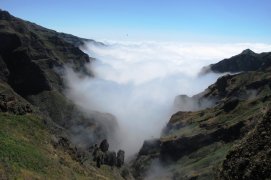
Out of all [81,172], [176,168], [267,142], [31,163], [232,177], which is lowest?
[176,168]

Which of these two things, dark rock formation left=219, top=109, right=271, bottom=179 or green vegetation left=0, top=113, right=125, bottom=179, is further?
green vegetation left=0, top=113, right=125, bottom=179

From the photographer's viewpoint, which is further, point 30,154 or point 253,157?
point 30,154

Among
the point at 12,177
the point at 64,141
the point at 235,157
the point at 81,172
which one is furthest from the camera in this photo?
the point at 64,141

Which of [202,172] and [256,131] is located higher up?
[256,131]

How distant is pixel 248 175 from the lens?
115ft

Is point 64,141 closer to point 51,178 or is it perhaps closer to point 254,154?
point 51,178

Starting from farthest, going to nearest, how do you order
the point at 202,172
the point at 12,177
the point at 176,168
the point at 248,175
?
the point at 176,168, the point at 202,172, the point at 12,177, the point at 248,175

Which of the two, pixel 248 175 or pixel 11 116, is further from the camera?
pixel 11 116

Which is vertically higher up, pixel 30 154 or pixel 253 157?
pixel 253 157

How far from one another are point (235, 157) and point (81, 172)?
57876mm

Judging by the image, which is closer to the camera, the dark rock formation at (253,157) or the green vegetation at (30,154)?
the dark rock formation at (253,157)

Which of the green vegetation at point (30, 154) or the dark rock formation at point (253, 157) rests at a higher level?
the dark rock formation at point (253, 157)

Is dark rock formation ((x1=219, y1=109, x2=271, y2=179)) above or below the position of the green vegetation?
above

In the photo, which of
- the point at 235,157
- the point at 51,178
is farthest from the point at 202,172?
the point at 235,157
